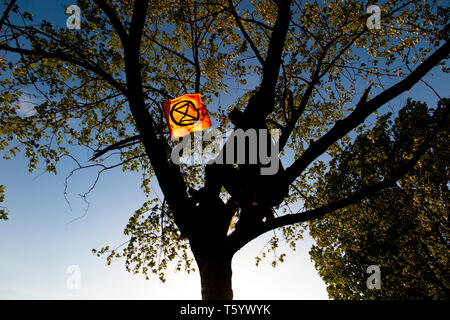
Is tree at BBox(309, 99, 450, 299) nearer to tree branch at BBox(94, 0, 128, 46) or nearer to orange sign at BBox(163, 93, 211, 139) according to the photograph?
orange sign at BBox(163, 93, 211, 139)

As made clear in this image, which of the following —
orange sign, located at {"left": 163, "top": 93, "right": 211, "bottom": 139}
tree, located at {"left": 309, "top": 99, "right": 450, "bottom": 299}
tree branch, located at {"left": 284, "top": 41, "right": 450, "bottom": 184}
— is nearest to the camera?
tree branch, located at {"left": 284, "top": 41, "right": 450, "bottom": 184}

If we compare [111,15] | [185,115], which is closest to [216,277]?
[185,115]

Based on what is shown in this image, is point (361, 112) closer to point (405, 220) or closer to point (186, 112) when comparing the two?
point (186, 112)

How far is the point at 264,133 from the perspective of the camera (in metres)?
4.39

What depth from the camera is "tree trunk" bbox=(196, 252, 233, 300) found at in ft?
→ 12.6

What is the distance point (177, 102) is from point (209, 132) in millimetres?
3715

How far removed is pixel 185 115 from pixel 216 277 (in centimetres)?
318

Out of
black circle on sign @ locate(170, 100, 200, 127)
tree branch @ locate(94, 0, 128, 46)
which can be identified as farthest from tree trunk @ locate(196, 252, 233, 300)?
tree branch @ locate(94, 0, 128, 46)

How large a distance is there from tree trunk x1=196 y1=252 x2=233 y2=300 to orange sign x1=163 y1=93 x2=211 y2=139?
254 centimetres

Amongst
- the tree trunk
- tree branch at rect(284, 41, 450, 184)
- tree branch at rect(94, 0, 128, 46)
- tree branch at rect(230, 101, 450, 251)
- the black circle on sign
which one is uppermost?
tree branch at rect(94, 0, 128, 46)

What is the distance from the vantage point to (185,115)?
4.54 metres

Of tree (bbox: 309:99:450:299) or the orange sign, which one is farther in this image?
tree (bbox: 309:99:450:299)

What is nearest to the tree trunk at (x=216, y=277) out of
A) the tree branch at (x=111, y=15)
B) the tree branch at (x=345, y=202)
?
the tree branch at (x=345, y=202)
